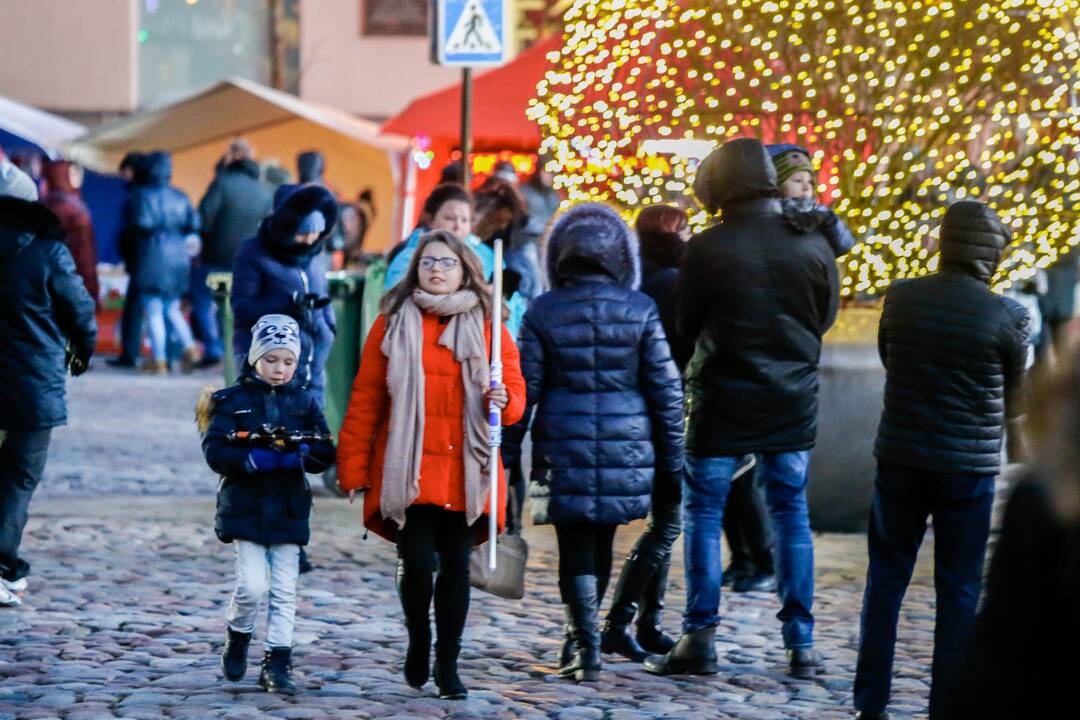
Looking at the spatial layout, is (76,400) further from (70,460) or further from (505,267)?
(505,267)

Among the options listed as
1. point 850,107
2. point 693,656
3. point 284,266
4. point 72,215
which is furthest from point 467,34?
point 72,215

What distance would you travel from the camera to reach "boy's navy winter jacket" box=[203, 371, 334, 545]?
671cm

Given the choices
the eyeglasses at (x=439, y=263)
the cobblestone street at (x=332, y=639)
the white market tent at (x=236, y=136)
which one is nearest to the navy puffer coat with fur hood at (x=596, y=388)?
the eyeglasses at (x=439, y=263)

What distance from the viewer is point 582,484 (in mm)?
7000

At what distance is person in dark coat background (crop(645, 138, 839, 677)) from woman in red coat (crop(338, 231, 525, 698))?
829mm

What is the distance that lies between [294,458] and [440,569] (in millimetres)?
624

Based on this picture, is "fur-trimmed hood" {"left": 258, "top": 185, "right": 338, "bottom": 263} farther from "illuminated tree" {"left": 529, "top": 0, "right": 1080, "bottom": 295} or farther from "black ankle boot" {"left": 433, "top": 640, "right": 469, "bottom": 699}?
"black ankle boot" {"left": 433, "top": 640, "right": 469, "bottom": 699}

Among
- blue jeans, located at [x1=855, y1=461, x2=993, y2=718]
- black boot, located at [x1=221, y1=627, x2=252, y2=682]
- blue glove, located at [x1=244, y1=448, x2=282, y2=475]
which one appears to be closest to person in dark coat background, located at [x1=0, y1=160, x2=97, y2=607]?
black boot, located at [x1=221, y1=627, x2=252, y2=682]

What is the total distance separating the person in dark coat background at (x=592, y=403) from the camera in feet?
23.0

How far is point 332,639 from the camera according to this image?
7.72 metres

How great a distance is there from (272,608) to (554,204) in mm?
9962

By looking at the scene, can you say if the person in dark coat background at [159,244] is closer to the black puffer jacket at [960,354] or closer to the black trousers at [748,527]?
the black trousers at [748,527]

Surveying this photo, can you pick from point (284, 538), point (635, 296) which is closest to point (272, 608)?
point (284, 538)

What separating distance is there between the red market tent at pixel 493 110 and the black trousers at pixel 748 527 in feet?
30.3
